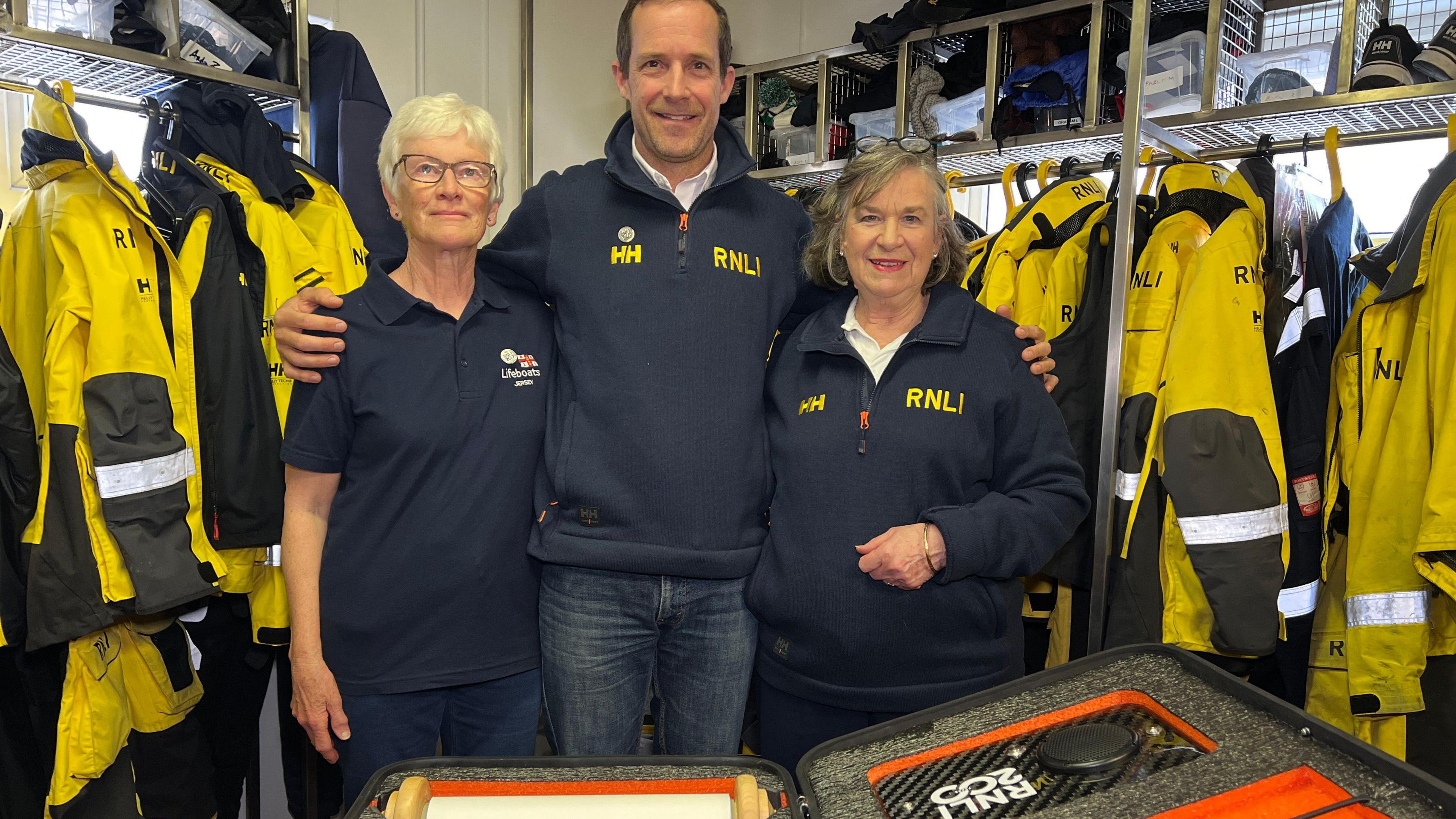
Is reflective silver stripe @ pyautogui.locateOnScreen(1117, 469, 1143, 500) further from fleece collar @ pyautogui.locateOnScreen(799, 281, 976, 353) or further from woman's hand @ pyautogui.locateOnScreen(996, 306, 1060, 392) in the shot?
fleece collar @ pyautogui.locateOnScreen(799, 281, 976, 353)

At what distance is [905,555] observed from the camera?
4.82 feet

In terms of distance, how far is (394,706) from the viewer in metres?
1.67

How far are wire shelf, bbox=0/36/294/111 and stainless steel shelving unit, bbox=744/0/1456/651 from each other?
207 cm

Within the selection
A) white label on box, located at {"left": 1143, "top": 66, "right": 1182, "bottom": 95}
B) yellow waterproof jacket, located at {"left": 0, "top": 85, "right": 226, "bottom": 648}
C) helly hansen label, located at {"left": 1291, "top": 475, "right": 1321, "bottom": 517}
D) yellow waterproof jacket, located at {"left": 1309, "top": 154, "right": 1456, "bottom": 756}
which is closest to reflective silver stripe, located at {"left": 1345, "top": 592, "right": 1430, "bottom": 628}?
yellow waterproof jacket, located at {"left": 1309, "top": 154, "right": 1456, "bottom": 756}

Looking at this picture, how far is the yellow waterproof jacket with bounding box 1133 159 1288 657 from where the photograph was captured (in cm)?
194

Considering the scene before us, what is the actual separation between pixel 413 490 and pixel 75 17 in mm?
1606

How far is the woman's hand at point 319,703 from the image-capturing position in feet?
5.41

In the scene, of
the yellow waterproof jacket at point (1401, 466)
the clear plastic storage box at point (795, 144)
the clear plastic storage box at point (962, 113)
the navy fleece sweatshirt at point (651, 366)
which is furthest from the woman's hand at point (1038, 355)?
the clear plastic storage box at point (795, 144)

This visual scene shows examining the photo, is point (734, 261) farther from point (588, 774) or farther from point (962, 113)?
point (962, 113)

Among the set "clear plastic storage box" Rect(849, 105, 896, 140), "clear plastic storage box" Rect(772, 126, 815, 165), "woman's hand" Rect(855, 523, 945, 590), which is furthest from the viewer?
"clear plastic storage box" Rect(772, 126, 815, 165)

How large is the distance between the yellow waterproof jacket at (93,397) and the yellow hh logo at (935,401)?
1.53 meters

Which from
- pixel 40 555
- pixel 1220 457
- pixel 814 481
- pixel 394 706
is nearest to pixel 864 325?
pixel 814 481

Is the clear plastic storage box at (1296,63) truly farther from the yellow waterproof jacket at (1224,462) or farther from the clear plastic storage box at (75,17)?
the clear plastic storage box at (75,17)

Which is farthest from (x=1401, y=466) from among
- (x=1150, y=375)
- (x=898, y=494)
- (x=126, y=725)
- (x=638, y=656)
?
(x=126, y=725)
